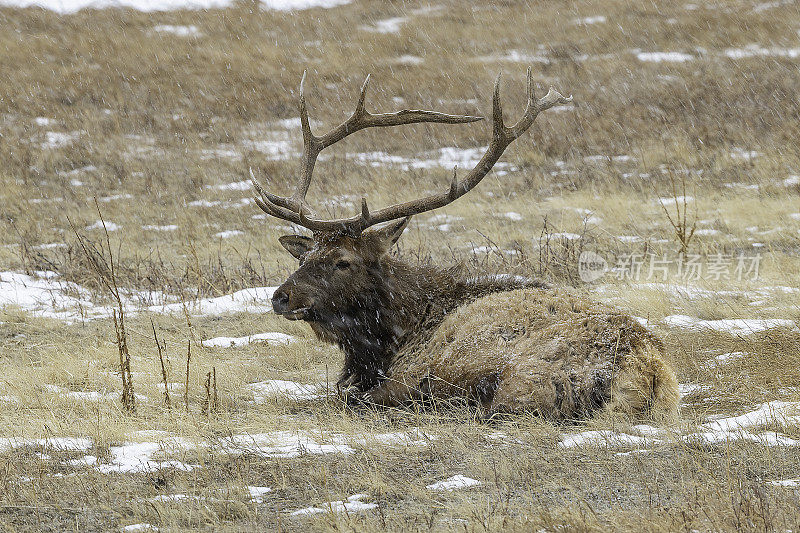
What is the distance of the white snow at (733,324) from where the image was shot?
6.78m

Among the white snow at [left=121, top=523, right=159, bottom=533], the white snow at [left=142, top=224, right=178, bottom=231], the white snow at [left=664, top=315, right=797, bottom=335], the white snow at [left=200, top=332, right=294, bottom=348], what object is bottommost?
the white snow at [left=142, top=224, right=178, bottom=231]

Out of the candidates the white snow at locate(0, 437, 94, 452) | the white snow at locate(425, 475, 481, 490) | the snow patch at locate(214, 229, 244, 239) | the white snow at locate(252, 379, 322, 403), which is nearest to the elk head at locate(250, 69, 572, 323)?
the white snow at locate(252, 379, 322, 403)

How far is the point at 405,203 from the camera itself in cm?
606

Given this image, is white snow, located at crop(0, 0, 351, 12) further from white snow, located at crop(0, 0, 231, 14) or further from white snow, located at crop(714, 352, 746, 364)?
white snow, located at crop(714, 352, 746, 364)

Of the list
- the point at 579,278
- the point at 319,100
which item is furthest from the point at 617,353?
the point at 319,100

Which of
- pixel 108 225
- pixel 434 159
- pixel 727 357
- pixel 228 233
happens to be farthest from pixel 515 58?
pixel 727 357

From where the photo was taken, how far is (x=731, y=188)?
1584cm

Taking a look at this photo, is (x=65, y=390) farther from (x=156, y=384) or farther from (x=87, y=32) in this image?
(x=87, y=32)

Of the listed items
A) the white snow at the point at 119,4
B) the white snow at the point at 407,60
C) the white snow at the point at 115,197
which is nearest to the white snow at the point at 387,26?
the white snow at the point at 407,60

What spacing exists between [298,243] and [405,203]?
0.87m

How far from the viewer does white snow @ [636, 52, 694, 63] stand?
956 inches

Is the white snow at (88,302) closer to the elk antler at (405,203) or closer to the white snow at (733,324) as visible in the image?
the elk antler at (405,203)

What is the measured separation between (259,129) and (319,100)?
2.50 m

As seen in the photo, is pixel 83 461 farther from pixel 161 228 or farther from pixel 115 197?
pixel 115 197
